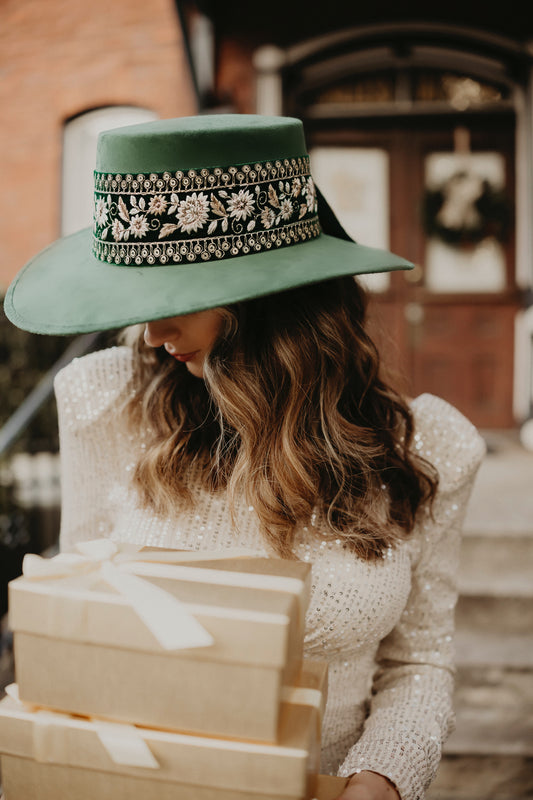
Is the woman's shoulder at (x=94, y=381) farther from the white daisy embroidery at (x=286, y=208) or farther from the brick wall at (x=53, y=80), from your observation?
the brick wall at (x=53, y=80)

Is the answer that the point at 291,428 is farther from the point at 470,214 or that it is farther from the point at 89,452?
Answer: the point at 470,214

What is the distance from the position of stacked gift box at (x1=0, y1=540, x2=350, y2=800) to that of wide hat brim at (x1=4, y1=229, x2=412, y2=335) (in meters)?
0.33

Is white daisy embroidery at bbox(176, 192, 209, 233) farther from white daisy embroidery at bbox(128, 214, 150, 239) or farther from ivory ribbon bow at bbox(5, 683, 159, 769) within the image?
ivory ribbon bow at bbox(5, 683, 159, 769)

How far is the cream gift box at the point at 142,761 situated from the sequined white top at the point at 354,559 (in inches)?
15.4

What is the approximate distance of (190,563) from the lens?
79 centimetres

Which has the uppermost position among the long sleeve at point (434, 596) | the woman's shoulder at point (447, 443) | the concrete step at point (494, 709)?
the woman's shoulder at point (447, 443)

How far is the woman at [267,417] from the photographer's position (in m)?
0.94

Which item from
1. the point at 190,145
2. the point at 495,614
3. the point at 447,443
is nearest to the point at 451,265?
the point at 495,614

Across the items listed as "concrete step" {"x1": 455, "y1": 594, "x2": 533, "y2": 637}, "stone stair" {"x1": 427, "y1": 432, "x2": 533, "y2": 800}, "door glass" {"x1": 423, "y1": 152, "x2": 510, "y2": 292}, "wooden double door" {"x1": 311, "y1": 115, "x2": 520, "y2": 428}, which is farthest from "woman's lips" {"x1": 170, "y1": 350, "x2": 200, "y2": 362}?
"door glass" {"x1": 423, "y1": 152, "x2": 510, "y2": 292}

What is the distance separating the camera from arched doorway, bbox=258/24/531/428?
5617 mm

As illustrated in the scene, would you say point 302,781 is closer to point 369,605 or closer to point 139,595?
point 139,595

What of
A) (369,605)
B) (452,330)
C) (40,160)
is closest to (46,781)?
(369,605)

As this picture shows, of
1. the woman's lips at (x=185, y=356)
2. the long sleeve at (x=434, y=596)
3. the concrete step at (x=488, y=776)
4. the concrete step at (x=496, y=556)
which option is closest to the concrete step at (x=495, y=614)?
the concrete step at (x=496, y=556)

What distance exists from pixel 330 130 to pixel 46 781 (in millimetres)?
5793
